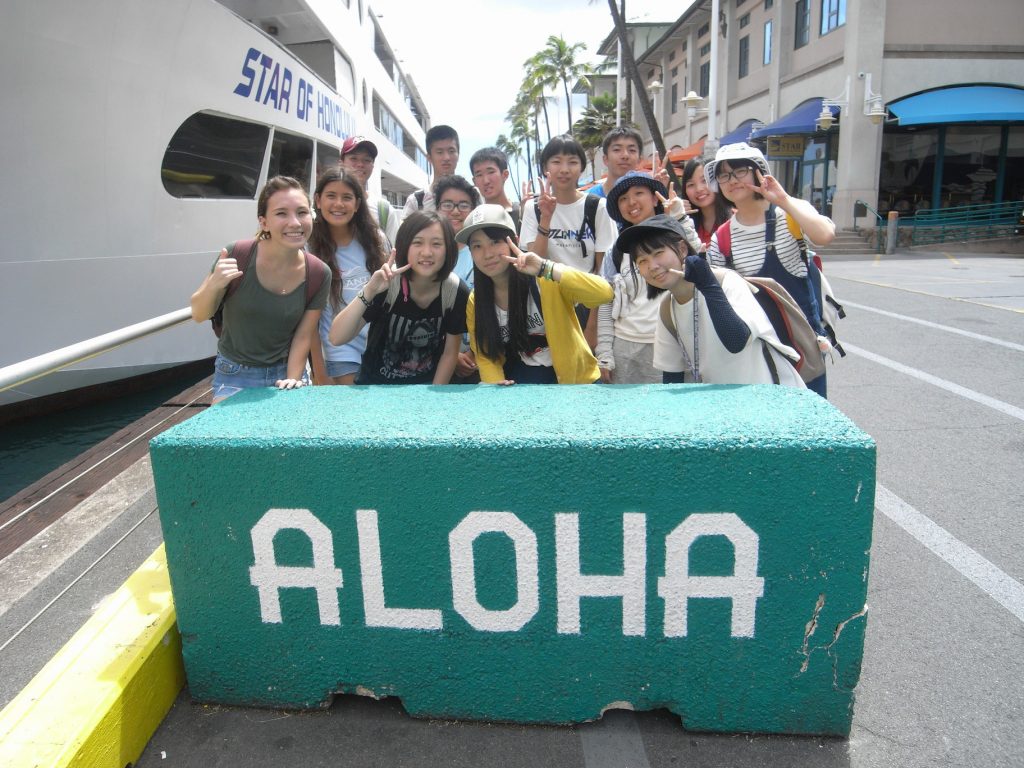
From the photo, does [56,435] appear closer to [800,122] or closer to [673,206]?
[673,206]

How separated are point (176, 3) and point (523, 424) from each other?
702 cm

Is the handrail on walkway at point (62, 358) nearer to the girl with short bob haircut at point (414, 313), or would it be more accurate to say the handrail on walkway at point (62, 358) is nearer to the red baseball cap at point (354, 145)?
the girl with short bob haircut at point (414, 313)

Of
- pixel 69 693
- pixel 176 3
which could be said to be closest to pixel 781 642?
pixel 69 693

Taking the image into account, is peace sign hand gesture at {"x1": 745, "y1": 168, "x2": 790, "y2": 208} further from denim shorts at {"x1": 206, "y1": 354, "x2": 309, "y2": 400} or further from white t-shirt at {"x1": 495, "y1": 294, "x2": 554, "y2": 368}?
denim shorts at {"x1": 206, "y1": 354, "x2": 309, "y2": 400}

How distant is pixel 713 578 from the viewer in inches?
90.5

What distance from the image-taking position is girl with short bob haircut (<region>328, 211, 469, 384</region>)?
3.46 metres

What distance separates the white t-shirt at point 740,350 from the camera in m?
2.91

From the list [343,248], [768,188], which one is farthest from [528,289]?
[343,248]

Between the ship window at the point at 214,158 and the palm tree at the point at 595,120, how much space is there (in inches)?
1827

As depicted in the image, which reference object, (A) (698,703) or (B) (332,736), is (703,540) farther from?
(B) (332,736)

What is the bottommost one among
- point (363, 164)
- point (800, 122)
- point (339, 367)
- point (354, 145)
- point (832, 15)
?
point (339, 367)

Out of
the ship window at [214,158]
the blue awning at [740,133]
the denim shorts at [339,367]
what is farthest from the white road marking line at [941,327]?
the blue awning at [740,133]

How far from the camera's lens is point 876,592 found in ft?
10.7

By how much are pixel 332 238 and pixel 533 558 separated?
2545 millimetres
